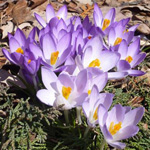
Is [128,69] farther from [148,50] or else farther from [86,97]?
[148,50]

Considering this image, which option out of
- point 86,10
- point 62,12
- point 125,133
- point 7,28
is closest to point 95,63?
point 125,133

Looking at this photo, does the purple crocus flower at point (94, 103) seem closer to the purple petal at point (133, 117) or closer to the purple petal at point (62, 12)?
the purple petal at point (133, 117)

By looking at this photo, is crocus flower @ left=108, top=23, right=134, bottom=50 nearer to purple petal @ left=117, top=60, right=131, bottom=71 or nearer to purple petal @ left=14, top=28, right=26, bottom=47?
purple petal @ left=117, top=60, right=131, bottom=71

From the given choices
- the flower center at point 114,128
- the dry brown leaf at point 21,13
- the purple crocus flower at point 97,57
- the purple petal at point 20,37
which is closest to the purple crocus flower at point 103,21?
the purple crocus flower at point 97,57

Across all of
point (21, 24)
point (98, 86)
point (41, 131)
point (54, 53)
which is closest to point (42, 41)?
point (54, 53)

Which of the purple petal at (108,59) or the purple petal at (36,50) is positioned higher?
the purple petal at (36,50)

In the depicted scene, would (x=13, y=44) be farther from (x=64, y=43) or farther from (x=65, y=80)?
(x=65, y=80)

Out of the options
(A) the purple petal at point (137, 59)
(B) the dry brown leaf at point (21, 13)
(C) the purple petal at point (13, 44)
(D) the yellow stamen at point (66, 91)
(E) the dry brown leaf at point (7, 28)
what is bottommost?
(E) the dry brown leaf at point (7, 28)

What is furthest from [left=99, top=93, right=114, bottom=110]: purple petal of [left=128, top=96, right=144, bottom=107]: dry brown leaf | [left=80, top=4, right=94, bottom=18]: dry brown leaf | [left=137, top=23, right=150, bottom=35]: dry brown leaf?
[left=80, top=4, right=94, bottom=18]: dry brown leaf
